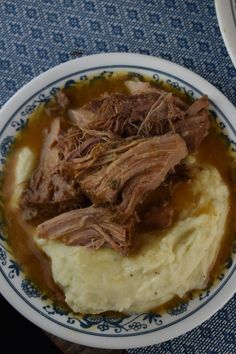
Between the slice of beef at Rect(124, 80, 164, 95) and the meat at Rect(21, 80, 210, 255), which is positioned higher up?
the slice of beef at Rect(124, 80, 164, 95)

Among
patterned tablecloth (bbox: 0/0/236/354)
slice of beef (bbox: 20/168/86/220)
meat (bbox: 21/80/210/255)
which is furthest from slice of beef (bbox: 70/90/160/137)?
patterned tablecloth (bbox: 0/0/236/354)

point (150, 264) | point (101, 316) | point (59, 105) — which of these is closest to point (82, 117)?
point (59, 105)

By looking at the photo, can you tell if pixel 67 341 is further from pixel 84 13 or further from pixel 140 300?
pixel 84 13

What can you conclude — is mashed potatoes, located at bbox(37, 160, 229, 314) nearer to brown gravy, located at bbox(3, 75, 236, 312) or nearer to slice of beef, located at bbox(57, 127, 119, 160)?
brown gravy, located at bbox(3, 75, 236, 312)

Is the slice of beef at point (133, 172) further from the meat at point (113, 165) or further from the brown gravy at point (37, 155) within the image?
the brown gravy at point (37, 155)

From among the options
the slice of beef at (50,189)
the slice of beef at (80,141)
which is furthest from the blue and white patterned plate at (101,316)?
the slice of beef at (80,141)

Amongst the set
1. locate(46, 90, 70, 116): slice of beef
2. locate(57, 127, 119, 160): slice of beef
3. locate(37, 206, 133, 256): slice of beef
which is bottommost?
locate(37, 206, 133, 256): slice of beef
